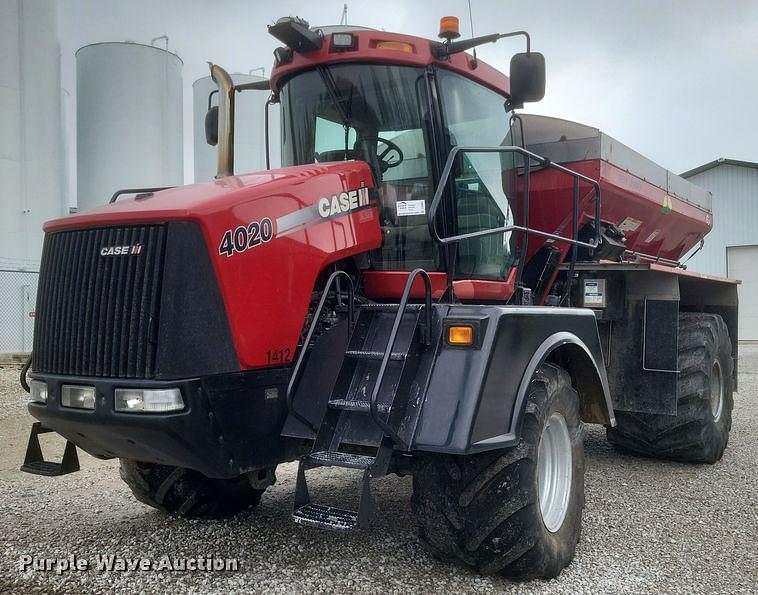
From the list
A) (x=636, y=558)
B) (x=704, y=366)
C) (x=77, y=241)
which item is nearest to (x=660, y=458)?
(x=704, y=366)

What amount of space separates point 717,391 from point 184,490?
4662mm

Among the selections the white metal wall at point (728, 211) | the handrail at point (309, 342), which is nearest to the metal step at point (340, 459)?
the handrail at point (309, 342)

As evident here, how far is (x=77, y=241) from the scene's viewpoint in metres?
3.23

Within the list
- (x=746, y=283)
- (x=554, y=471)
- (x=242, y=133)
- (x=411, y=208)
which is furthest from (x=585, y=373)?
(x=746, y=283)

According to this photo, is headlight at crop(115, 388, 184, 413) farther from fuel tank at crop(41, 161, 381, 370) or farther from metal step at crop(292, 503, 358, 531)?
metal step at crop(292, 503, 358, 531)

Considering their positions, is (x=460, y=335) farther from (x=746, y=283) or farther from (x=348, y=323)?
(x=746, y=283)

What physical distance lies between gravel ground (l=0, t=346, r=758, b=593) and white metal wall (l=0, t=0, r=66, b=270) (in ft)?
31.6

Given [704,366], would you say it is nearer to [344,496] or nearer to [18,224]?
[344,496]

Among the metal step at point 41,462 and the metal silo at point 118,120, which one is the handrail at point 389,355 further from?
the metal silo at point 118,120

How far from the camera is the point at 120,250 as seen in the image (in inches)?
120

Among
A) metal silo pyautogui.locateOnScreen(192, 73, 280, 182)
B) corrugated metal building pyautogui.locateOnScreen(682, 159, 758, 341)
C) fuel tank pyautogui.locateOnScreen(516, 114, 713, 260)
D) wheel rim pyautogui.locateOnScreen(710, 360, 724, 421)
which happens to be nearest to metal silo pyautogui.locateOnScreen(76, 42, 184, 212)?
metal silo pyautogui.locateOnScreen(192, 73, 280, 182)

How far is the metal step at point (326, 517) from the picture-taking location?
292cm

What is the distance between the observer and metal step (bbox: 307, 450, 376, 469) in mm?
3049

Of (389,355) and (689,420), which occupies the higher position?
(389,355)
